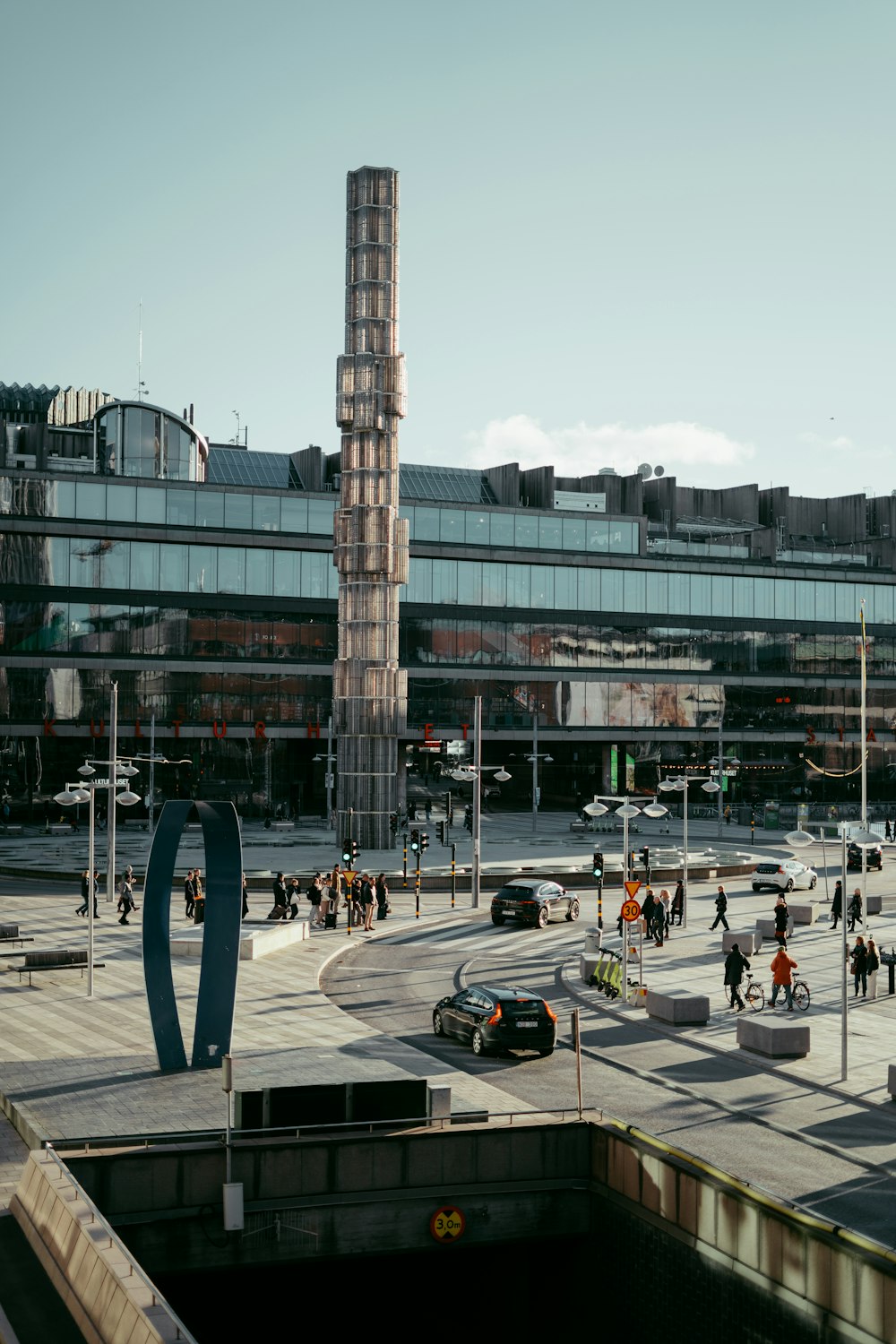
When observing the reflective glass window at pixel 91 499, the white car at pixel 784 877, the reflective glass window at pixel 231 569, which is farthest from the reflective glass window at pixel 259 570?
the white car at pixel 784 877

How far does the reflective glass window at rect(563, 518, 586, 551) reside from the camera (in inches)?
4166

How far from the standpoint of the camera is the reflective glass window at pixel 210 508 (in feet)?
312

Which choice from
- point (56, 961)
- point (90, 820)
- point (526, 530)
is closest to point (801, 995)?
point (56, 961)

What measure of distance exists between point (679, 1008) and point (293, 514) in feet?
231

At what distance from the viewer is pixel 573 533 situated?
348 feet

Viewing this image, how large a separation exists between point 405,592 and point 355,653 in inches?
1251

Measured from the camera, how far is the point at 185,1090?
2353cm

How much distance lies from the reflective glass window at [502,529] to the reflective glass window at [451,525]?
99.4 inches

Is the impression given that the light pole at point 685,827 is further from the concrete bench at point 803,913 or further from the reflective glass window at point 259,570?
the reflective glass window at point 259,570

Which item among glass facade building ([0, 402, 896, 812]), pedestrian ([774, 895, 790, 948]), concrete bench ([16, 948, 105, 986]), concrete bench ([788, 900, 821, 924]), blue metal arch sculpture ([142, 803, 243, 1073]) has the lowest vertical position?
concrete bench ([788, 900, 821, 924])

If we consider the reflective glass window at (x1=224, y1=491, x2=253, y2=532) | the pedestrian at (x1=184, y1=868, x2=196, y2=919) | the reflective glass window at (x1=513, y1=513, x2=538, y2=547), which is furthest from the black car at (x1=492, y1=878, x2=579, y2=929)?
the reflective glass window at (x1=513, y1=513, x2=538, y2=547)

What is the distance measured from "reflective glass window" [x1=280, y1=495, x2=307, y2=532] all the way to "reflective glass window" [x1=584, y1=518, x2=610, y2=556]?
2177 cm

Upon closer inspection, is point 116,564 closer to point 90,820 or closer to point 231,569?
point 231,569

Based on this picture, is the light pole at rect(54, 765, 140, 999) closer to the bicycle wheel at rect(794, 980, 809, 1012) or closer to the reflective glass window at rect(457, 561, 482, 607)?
the bicycle wheel at rect(794, 980, 809, 1012)
